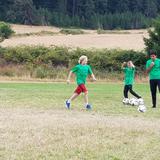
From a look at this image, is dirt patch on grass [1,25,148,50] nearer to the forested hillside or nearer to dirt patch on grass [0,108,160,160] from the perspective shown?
the forested hillside

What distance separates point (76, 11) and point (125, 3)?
12.1 metres

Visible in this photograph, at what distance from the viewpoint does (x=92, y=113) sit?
1608 centimetres

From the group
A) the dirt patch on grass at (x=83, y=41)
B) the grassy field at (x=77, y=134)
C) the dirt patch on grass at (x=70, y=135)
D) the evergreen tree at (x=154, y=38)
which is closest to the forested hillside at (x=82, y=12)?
the dirt patch on grass at (x=83, y=41)

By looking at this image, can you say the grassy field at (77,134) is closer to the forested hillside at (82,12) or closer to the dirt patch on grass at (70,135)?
the dirt patch on grass at (70,135)

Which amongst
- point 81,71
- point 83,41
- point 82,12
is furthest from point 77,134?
point 82,12

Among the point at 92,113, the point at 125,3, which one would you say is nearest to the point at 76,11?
the point at 125,3

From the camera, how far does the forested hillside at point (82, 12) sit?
10106 cm

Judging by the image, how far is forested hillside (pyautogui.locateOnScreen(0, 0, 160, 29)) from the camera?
101 metres

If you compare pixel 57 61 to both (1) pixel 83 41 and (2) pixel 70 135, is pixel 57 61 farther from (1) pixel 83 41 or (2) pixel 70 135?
(2) pixel 70 135

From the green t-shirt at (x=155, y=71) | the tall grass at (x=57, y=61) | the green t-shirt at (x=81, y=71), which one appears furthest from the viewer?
the tall grass at (x=57, y=61)

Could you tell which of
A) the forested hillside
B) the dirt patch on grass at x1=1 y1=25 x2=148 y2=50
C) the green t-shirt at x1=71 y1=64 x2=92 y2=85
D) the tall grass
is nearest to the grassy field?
the green t-shirt at x1=71 y1=64 x2=92 y2=85

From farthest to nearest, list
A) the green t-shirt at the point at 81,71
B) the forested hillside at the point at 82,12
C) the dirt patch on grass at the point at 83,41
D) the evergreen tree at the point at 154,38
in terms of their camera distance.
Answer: the forested hillside at the point at 82,12 < the dirt patch on grass at the point at 83,41 < the evergreen tree at the point at 154,38 < the green t-shirt at the point at 81,71

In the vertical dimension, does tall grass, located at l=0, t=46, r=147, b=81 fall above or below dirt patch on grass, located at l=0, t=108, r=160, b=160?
below

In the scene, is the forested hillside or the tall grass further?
the forested hillside
